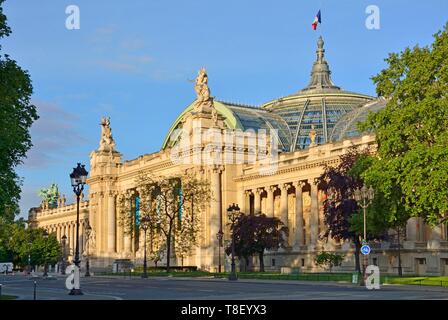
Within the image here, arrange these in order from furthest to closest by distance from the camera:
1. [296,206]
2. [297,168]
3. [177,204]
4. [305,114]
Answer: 1. [305,114]
2. [296,206]
3. [297,168]
4. [177,204]

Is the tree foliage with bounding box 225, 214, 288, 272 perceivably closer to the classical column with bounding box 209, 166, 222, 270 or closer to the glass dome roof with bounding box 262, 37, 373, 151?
the classical column with bounding box 209, 166, 222, 270

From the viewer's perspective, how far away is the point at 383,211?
57.8 m

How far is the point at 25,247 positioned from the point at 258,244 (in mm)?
88877

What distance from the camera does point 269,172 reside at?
107750mm

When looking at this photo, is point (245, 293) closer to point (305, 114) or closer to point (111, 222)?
point (305, 114)

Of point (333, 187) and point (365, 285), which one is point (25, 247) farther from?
point (365, 285)

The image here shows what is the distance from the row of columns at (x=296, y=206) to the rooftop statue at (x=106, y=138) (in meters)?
44.8

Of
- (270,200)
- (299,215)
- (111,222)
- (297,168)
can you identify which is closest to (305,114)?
(270,200)

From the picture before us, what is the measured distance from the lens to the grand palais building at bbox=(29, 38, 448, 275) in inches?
3597

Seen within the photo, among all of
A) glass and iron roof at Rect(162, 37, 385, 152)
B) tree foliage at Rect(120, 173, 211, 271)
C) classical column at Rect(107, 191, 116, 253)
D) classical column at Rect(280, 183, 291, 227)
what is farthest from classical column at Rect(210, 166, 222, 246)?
classical column at Rect(107, 191, 116, 253)

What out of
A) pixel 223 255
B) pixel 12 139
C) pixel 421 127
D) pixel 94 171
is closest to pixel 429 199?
pixel 421 127

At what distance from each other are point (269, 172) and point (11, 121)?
72.7m

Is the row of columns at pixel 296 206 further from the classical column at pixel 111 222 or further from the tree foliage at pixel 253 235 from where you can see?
the classical column at pixel 111 222

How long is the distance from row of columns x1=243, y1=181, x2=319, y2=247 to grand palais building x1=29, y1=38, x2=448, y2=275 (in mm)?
142
